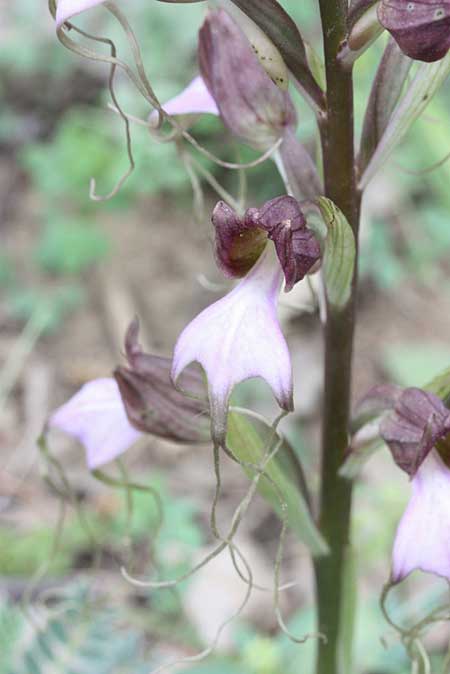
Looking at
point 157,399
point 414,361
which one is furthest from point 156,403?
point 414,361

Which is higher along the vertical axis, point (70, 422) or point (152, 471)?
point (70, 422)

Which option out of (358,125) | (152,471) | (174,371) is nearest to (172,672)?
(152,471)

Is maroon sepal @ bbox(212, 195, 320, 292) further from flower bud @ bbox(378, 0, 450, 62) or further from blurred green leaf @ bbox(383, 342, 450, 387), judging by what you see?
blurred green leaf @ bbox(383, 342, 450, 387)

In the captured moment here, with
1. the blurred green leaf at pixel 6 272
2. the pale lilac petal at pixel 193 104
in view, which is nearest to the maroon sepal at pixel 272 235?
the pale lilac petal at pixel 193 104

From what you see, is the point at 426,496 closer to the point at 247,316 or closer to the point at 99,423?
the point at 247,316

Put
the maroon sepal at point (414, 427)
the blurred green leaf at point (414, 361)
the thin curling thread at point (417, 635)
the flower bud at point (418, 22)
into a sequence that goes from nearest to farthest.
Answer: the flower bud at point (418, 22) → the maroon sepal at point (414, 427) → the thin curling thread at point (417, 635) → the blurred green leaf at point (414, 361)

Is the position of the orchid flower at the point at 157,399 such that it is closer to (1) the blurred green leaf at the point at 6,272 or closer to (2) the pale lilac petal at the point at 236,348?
(2) the pale lilac petal at the point at 236,348

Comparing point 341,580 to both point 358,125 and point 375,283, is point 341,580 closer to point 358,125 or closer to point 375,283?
point 358,125
